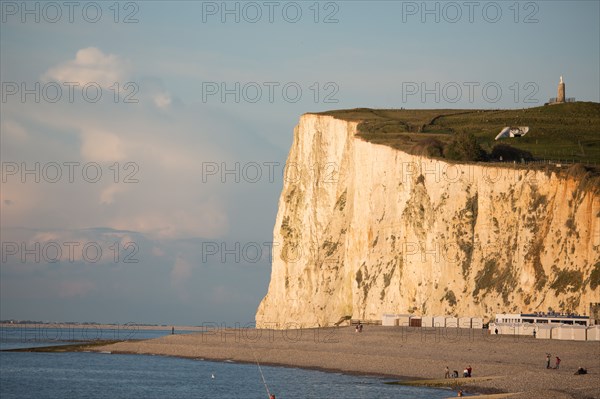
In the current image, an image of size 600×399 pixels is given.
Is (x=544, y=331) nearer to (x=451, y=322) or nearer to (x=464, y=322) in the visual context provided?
(x=464, y=322)

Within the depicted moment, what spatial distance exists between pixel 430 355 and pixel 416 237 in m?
21.2

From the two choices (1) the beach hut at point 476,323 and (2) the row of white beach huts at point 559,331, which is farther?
(1) the beach hut at point 476,323

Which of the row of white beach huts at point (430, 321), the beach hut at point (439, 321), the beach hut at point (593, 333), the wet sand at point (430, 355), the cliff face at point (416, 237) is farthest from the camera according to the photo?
the beach hut at point (439, 321)

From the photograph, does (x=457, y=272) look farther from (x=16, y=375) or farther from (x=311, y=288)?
(x=16, y=375)

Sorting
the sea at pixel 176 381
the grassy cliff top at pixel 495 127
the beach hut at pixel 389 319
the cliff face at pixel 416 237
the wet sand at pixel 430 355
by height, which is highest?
the grassy cliff top at pixel 495 127

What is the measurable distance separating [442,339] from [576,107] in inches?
2480

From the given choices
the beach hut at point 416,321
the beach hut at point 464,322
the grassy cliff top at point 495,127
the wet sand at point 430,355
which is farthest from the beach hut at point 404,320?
the grassy cliff top at point 495,127

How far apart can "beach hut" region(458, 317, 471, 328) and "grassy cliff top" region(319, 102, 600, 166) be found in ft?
56.1

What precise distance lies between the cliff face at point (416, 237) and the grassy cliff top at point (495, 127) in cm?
294

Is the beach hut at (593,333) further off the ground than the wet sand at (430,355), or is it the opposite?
the beach hut at (593,333)

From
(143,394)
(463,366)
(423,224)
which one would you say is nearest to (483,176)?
(423,224)

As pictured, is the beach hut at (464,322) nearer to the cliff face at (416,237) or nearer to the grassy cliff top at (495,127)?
the cliff face at (416,237)

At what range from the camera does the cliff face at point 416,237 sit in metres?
62.3

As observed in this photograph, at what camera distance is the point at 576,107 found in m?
112
